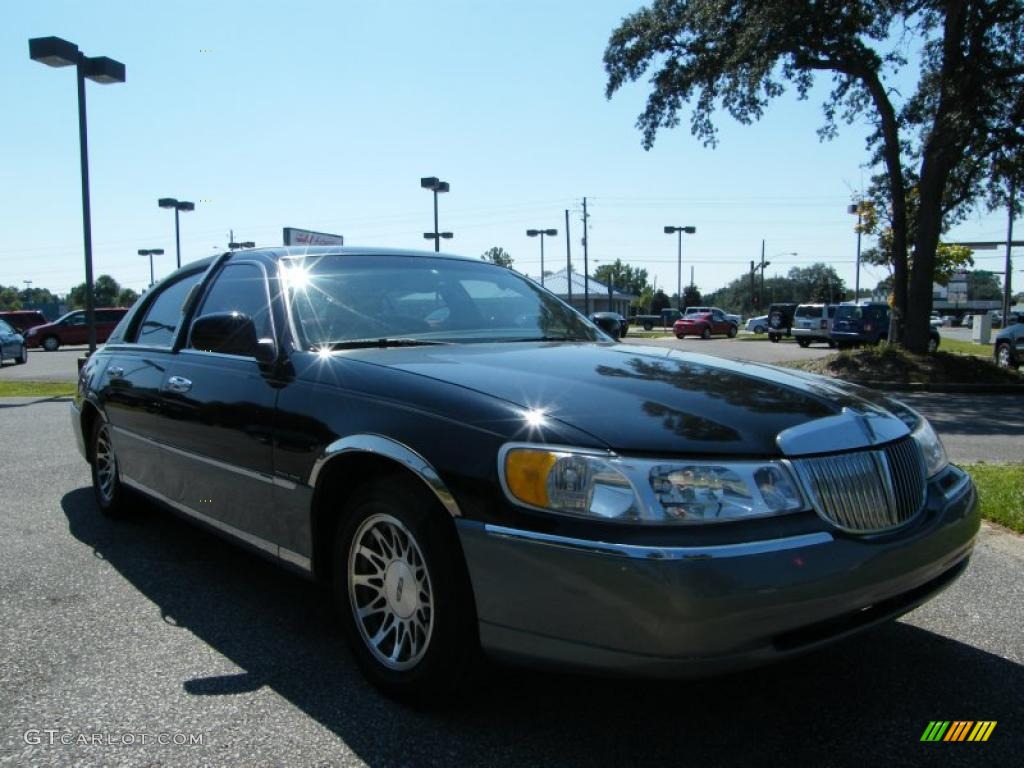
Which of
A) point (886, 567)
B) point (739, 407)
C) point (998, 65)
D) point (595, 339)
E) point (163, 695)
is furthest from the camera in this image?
point (998, 65)

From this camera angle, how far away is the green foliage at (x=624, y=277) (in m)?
130

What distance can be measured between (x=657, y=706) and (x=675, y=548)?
0.87 m

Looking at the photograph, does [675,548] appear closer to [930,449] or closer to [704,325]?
[930,449]

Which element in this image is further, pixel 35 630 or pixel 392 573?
pixel 35 630

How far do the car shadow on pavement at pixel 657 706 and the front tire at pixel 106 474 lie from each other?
1.63 meters

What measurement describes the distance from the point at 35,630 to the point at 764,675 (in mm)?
2923

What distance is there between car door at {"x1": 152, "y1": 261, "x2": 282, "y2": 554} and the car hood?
1.74 feet

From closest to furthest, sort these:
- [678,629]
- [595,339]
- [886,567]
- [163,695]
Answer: [678,629], [886,567], [163,695], [595,339]

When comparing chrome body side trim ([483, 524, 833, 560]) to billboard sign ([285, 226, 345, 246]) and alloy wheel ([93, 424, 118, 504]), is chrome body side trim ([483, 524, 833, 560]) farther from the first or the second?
billboard sign ([285, 226, 345, 246])

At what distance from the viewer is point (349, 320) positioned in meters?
3.51

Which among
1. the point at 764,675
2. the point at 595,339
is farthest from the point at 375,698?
the point at 595,339

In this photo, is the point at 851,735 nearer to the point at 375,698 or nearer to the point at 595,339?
the point at 375,698

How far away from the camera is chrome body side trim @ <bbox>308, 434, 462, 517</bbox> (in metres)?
2.44

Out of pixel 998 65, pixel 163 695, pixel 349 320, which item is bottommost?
pixel 163 695
